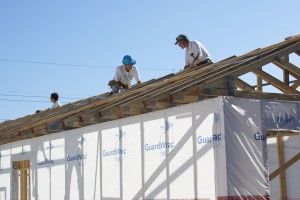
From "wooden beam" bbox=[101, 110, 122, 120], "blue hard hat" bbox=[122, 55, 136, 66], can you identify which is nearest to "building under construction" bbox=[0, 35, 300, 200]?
"wooden beam" bbox=[101, 110, 122, 120]

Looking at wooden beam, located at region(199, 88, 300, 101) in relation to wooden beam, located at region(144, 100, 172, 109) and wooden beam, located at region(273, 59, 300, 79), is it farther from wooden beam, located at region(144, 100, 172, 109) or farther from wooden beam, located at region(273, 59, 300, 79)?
wooden beam, located at region(144, 100, 172, 109)

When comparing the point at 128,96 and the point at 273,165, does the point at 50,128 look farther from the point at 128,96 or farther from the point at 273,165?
the point at 273,165

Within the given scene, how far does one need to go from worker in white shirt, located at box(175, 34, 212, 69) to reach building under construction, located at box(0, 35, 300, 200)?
1.05 m

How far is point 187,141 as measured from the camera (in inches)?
362

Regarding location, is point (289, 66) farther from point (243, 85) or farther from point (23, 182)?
point (23, 182)

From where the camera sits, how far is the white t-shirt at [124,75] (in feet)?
46.1

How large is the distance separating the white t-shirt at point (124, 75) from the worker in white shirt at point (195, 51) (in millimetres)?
1986

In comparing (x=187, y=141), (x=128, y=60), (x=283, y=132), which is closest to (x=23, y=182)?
(x=128, y=60)

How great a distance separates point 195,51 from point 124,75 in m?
2.49

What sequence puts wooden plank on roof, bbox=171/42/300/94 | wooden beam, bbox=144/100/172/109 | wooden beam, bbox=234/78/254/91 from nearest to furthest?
1. wooden plank on roof, bbox=171/42/300/94
2. wooden beam, bbox=144/100/172/109
3. wooden beam, bbox=234/78/254/91

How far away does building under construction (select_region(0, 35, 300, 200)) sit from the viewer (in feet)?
28.0

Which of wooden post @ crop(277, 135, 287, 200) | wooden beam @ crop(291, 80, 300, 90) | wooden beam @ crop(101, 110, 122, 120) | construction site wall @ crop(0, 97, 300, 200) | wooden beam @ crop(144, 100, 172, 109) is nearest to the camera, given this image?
construction site wall @ crop(0, 97, 300, 200)

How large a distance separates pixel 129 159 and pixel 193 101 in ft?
6.55

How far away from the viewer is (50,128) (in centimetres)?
1215
